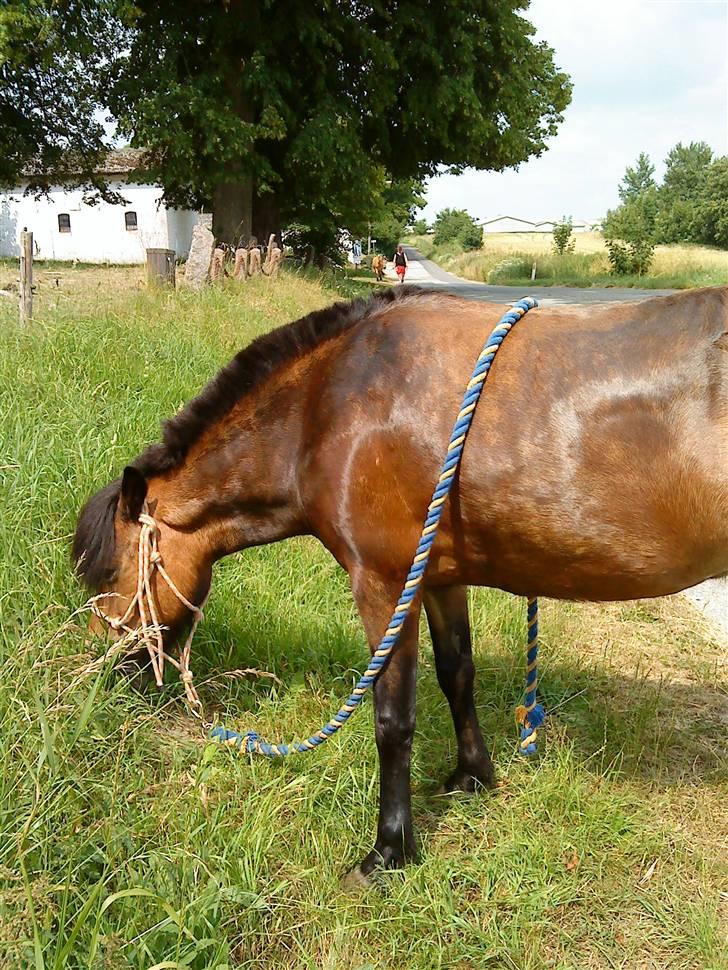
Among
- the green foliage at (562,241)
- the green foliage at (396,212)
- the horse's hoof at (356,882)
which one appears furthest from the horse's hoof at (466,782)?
the green foliage at (562,241)

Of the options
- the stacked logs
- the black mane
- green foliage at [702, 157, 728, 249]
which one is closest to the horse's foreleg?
the black mane

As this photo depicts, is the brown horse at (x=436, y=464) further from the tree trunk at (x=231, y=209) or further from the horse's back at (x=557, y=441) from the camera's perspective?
the tree trunk at (x=231, y=209)

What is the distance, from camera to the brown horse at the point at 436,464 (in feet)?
6.80

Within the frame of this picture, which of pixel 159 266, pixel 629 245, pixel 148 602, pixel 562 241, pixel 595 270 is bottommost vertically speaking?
pixel 148 602

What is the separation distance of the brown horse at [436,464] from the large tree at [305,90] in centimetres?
1214

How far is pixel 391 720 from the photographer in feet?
8.20

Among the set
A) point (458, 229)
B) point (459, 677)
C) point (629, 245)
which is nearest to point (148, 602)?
point (459, 677)

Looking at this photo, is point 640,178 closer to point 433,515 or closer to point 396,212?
point 396,212

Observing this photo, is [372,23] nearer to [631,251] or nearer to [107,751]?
[107,751]

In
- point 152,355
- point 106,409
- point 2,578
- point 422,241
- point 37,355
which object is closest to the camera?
point 2,578

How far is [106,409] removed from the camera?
170 inches

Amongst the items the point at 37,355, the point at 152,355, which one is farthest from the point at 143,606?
the point at 152,355

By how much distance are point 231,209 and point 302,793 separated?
568 inches

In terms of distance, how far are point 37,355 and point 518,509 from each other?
140 inches
